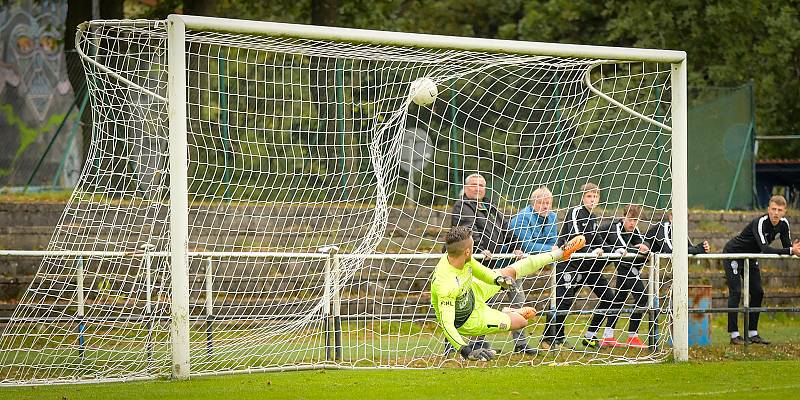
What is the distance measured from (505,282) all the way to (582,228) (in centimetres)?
341

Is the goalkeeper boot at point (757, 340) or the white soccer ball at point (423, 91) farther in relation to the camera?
the goalkeeper boot at point (757, 340)

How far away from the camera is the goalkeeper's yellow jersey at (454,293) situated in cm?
965

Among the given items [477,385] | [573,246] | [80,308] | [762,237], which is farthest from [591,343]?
[80,308]

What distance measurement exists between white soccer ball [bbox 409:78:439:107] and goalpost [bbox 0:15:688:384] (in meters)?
0.27

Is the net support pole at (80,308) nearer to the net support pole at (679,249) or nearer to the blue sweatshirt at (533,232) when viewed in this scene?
the blue sweatshirt at (533,232)

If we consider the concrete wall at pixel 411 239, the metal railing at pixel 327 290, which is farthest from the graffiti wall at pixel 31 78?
the metal railing at pixel 327 290

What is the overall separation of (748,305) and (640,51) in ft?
12.0

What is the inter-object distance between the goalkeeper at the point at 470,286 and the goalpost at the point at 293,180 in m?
1.37

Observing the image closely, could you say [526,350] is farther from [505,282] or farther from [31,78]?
[31,78]

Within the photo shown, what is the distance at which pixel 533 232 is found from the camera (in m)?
12.8

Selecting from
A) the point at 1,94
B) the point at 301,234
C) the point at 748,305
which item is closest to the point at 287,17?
the point at 1,94

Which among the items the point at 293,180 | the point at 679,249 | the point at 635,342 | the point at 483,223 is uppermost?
the point at 293,180

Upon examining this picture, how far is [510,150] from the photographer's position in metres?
15.4

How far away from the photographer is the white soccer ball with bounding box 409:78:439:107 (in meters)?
11.4
